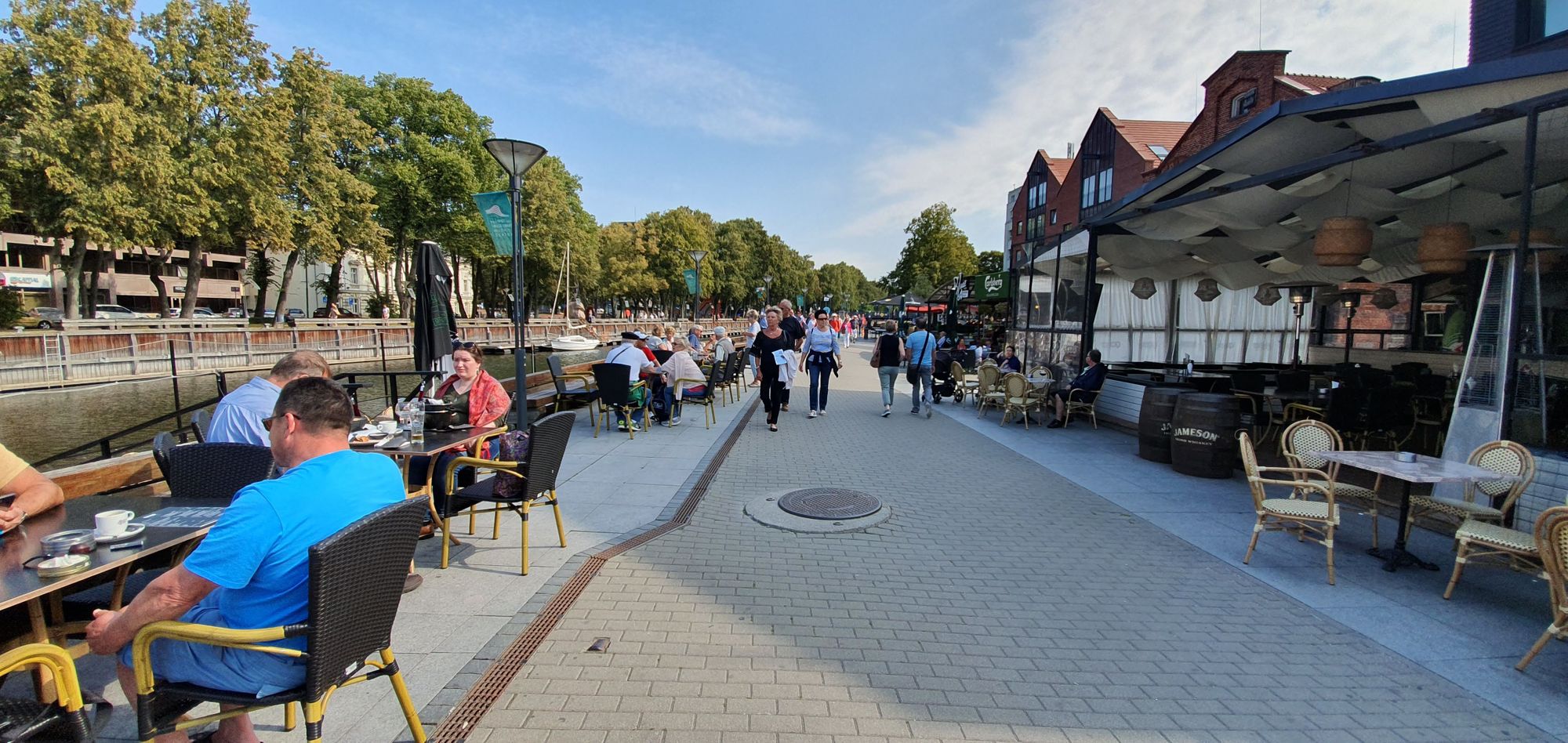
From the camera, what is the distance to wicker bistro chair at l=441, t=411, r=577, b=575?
3.96 m

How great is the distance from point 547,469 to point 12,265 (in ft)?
226

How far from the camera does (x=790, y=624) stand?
3479 mm

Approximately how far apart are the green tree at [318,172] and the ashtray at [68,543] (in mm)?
31884

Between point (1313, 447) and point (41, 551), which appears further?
point (1313, 447)

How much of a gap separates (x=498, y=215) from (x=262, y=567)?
8.21m

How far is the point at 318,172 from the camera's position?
29234 millimetres

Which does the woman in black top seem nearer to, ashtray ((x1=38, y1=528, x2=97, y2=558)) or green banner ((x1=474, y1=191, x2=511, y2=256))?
green banner ((x1=474, y1=191, x2=511, y2=256))

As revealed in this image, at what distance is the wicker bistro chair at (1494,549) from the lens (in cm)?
353

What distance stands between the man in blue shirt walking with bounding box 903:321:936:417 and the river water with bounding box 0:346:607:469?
32.8 feet

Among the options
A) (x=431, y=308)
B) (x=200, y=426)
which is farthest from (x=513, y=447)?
(x=431, y=308)

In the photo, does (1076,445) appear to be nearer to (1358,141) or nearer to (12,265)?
(1358,141)

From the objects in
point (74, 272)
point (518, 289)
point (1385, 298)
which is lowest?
point (518, 289)

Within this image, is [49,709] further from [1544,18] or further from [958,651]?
[1544,18]

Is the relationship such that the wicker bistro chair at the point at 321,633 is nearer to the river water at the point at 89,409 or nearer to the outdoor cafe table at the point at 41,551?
the outdoor cafe table at the point at 41,551
